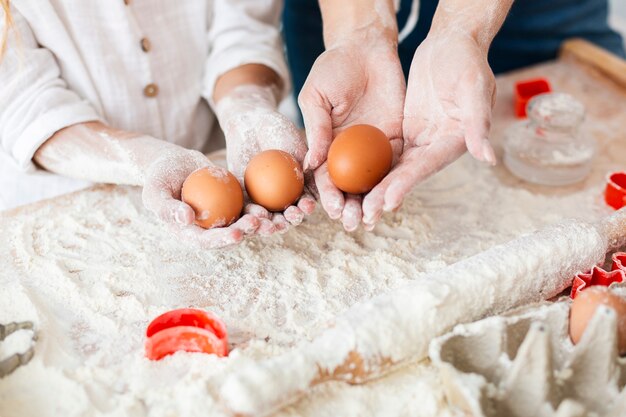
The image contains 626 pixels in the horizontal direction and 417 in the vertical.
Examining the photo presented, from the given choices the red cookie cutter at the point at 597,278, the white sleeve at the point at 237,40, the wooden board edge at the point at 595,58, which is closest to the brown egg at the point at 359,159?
the red cookie cutter at the point at 597,278

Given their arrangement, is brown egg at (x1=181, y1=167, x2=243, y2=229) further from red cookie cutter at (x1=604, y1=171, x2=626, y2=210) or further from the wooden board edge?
the wooden board edge

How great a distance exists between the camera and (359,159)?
1130 millimetres

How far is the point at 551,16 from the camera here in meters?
2.07

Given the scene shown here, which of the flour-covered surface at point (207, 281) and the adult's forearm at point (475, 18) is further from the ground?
the adult's forearm at point (475, 18)

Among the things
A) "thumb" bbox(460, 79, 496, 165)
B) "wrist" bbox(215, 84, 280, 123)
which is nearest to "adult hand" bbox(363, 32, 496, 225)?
"thumb" bbox(460, 79, 496, 165)

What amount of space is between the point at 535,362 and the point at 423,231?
480 mm

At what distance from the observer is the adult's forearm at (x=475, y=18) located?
1312 millimetres

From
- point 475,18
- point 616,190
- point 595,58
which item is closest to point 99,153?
point 475,18

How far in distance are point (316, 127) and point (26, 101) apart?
66 cm

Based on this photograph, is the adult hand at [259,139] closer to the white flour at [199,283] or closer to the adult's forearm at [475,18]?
the white flour at [199,283]

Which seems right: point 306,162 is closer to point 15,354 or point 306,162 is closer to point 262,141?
point 262,141

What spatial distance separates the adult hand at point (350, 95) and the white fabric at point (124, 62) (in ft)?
1.09

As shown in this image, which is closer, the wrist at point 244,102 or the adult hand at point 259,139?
the adult hand at point 259,139

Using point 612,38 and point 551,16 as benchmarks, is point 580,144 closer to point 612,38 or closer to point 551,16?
point 551,16
